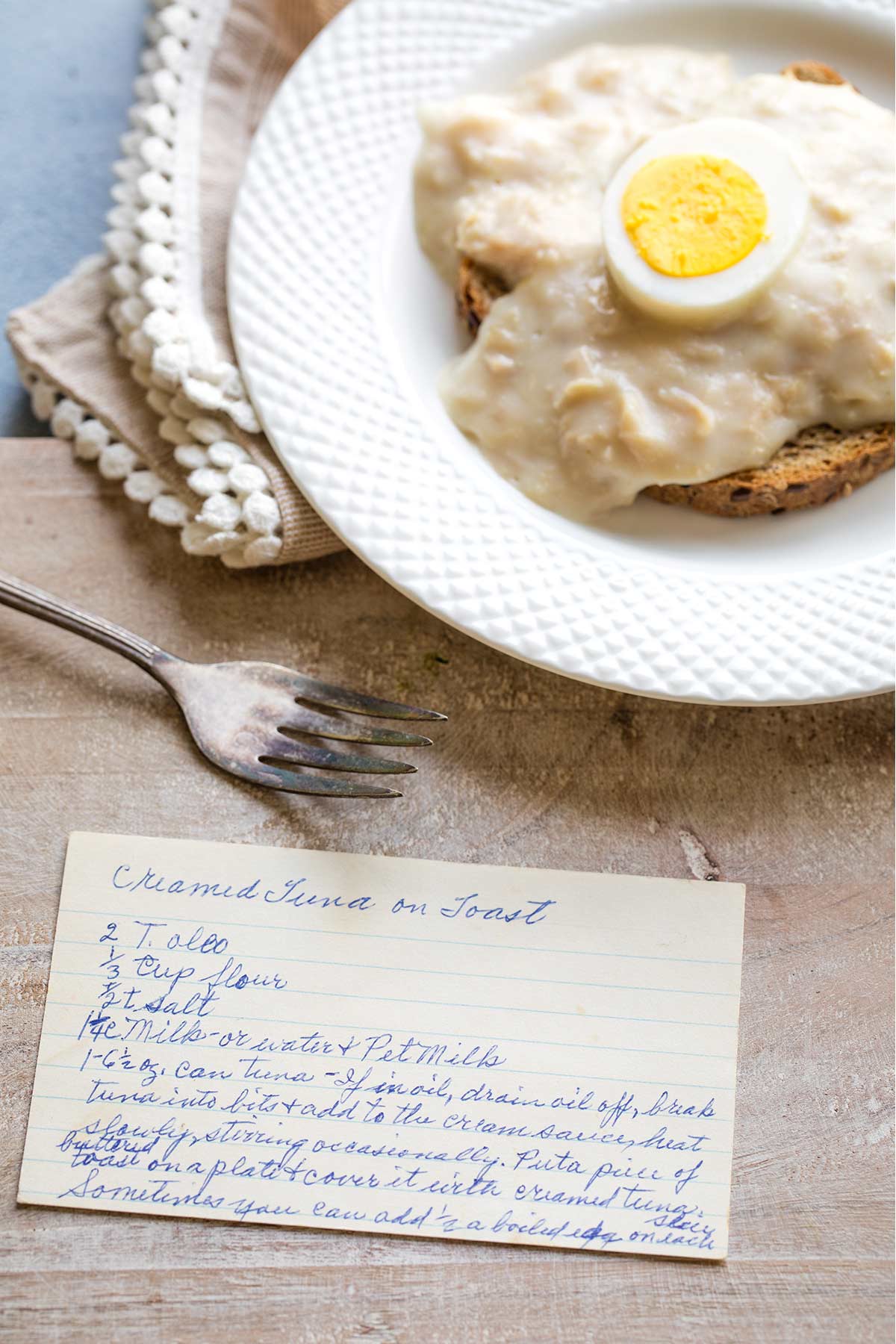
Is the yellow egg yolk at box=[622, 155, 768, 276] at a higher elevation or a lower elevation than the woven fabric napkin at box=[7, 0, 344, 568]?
higher

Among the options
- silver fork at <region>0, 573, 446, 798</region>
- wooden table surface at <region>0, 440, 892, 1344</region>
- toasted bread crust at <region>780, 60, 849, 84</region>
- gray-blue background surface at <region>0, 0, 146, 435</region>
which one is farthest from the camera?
gray-blue background surface at <region>0, 0, 146, 435</region>

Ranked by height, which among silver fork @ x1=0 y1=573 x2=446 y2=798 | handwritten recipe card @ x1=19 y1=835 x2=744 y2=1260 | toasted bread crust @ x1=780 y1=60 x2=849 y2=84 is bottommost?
handwritten recipe card @ x1=19 y1=835 x2=744 y2=1260

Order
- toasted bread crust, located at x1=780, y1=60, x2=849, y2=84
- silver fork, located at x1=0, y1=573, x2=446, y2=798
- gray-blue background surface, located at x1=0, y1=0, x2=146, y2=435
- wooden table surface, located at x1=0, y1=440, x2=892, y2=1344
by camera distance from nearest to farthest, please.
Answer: wooden table surface, located at x1=0, y1=440, x2=892, y2=1344 < silver fork, located at x1=0, y1=573, x2=446, y2=798 < toasted bread crust, located at x1=780, y1=60, x2=849, y2=84 < gray-blue background surface, located at x1=0, y1=0, x2=146, y2=435

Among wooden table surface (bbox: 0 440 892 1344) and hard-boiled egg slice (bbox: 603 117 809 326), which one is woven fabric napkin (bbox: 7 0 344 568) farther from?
hard-boiled egg slice (bbox: 603 117 809 326)

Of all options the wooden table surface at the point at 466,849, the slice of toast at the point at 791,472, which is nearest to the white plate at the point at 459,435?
the slice of toast at the point at 791,472

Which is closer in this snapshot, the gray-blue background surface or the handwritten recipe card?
the handwritten recipe card

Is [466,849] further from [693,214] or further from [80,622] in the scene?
[693,214]

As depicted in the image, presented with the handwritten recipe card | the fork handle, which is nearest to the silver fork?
the fork handle
